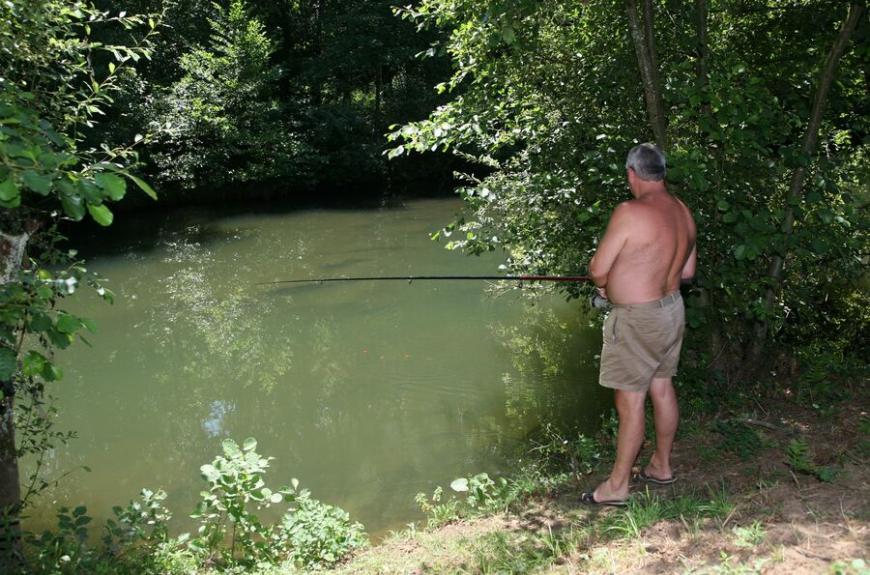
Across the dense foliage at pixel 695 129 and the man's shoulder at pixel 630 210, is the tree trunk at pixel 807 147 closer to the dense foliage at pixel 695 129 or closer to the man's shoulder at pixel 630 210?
the dense foliage at pixel 695 129

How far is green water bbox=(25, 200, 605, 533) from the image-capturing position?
6.35 metres

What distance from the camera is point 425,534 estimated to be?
4.35m

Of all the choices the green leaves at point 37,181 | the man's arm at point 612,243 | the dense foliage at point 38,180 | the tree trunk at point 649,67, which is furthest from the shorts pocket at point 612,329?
the green leaves at point 37,181

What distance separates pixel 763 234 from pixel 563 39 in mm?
2287

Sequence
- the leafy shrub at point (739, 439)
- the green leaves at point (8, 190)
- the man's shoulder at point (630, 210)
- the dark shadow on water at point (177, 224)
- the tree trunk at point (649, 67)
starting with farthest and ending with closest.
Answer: the dark shadow on water at point (177, 224) → the tree trunk at point (649, 67) → the leafy shrub at point (739, 439) → the man's shoulder at point (630, 210) → the green leaves at point (8, 190)

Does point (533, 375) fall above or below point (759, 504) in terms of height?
below

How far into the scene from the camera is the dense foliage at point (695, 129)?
15.3 ft

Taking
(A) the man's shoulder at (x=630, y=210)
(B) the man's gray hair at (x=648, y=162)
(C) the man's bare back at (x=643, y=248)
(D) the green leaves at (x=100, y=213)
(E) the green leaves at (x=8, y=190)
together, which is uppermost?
(B) the man's gray hair at (x=648, y=162)

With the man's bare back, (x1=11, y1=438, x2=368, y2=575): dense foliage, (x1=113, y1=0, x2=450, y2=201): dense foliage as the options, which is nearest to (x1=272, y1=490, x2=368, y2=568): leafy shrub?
(x1=11, y1=438, x2=368, y2=575): dense foliage

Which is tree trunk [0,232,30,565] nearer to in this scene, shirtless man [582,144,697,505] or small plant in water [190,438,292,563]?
small plant in water [190,438,292,563]

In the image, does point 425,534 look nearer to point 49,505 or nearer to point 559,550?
point 559,550

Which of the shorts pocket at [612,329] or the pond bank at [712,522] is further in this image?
the shorts pocket at [612,329]

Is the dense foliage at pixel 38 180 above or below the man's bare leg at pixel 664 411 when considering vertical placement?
above

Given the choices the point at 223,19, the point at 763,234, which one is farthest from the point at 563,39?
the point at 223,19
